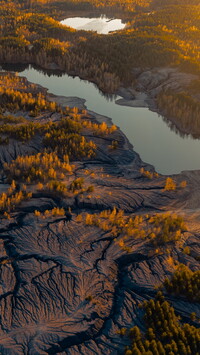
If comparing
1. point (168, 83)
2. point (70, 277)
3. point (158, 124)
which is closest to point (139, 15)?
point (168, 83)

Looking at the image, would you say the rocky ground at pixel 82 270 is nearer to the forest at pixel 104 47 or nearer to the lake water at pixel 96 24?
the forest at pixel 104 47

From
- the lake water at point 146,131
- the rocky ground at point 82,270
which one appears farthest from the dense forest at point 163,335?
the lake water at point 146,131

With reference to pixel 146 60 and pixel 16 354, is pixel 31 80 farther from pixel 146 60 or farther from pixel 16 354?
pixel 16 354

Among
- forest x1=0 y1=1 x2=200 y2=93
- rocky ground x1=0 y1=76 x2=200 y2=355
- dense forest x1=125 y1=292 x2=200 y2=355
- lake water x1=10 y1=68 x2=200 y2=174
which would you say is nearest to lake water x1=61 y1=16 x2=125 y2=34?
forest x1=0 y1=1 x2=200 y2=93

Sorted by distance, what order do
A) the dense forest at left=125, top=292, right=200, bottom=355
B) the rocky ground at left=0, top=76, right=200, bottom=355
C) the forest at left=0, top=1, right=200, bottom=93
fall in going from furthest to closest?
the forest at left=0, top=1, right=200, bottom=93
the rocky ground at left=0, top=76, right=200, bottom=355
the dense forest at left=125, top=292, right=200, bottom=355

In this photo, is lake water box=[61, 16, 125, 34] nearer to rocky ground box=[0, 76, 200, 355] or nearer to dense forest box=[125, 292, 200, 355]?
rocky ground box=[0, 76, 200, 355]

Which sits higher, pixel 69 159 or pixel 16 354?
pixel 69 159

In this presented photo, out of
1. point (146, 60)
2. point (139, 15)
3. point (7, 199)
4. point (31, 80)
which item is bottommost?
point (7, 199)
